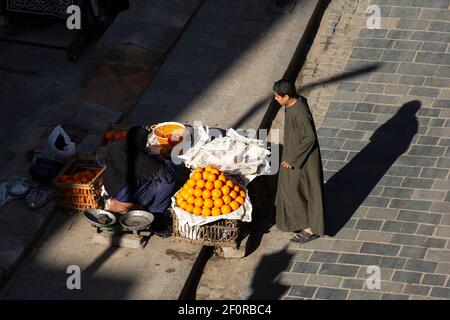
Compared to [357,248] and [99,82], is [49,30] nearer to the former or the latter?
[99,82]

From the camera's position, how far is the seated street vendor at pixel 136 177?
1076cm

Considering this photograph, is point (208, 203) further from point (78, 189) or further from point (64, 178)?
point (64, 178)

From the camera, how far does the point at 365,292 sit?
10.5 m

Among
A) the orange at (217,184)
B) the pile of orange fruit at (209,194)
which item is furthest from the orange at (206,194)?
the orange at (217,184)

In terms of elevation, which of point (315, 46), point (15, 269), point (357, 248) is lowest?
point (15, 269)

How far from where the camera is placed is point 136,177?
35.4 feet

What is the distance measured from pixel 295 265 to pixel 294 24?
15.5ft

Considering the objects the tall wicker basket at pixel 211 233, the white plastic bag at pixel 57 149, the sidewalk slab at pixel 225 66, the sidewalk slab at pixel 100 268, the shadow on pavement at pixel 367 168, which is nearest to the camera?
the sidewalk slab at pixel 100 268

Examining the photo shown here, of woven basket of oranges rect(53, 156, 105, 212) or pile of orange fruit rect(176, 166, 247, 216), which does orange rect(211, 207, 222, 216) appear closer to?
pile of orange fruit rect(176, 166, 247, 216)

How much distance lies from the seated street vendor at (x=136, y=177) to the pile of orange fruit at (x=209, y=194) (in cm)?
32

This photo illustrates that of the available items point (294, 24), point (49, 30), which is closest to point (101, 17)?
point (49, 30)

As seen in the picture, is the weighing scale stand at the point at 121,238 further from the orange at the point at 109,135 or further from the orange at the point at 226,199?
the orange at the point at 109,135

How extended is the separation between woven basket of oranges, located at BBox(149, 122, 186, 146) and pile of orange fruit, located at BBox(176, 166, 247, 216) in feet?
3.43

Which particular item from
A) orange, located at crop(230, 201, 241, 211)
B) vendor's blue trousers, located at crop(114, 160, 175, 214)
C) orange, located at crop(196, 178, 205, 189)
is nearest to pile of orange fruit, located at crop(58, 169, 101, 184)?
vendor's blue trousers, located at crop(114, 160, 175, 214)
